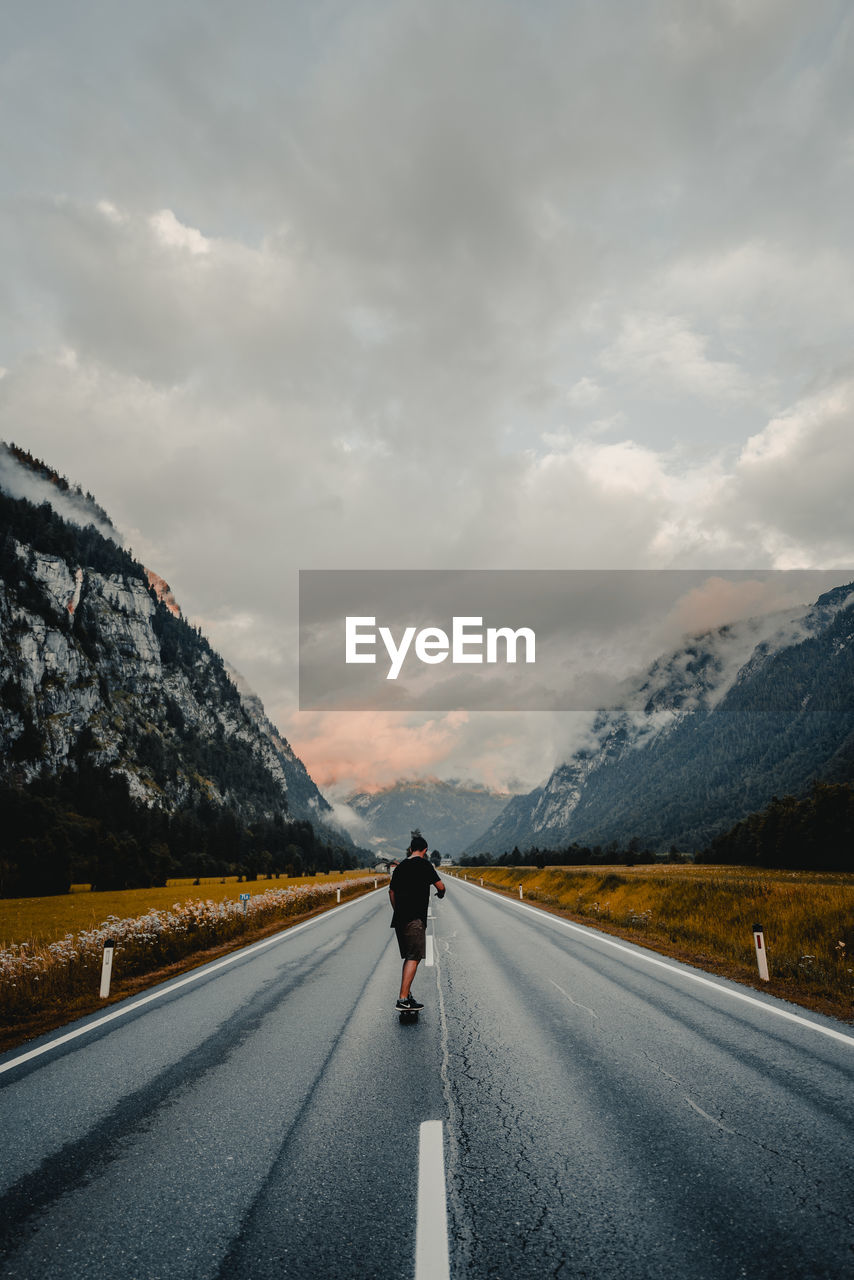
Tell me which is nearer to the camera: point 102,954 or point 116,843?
point 102,954

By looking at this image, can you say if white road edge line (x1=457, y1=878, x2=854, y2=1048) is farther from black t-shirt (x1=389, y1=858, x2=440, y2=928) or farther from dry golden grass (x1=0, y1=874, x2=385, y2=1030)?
dry golden grass (x1=0, y1=874, x2=385, y2=1030)

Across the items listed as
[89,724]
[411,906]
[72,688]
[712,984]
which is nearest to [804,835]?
[712,984]

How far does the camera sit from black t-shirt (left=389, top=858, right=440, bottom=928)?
326 inches

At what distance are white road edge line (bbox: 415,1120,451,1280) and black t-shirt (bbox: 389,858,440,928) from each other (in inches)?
147

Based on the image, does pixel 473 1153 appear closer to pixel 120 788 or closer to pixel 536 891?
pixel 536 891

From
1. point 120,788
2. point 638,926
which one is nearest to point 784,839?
point 638,926

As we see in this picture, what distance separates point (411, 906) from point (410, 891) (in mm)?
198

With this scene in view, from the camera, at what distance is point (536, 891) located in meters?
42.1

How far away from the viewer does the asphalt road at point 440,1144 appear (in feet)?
10.2

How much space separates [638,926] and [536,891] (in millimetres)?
23927

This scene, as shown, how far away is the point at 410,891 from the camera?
8297 mm

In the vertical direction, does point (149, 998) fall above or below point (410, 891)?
below

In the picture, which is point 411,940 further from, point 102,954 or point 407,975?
point 102,954

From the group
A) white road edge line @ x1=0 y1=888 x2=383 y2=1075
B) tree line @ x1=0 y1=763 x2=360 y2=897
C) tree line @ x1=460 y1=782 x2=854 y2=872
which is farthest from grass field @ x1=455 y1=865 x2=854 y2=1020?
tree line @ x1=0 y1=763 x2=360 y2=897
